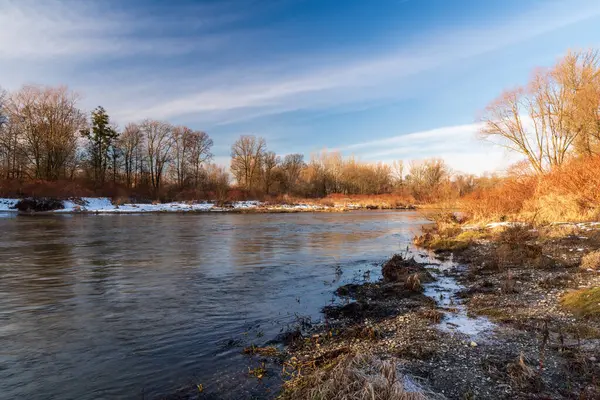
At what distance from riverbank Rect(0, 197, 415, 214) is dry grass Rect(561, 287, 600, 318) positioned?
48.7m

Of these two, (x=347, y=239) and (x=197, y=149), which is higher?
(x=197, y=149)

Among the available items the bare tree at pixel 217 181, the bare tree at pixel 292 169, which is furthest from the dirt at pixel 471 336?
the bare tree at pixel 292 169

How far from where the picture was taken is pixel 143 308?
28.7ft

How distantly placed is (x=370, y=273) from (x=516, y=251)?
588 centimetres

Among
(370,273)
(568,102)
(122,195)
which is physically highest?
(568,102)

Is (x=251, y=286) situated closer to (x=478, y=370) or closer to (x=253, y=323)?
(x=253, y=323)

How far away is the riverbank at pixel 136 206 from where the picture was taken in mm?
44781

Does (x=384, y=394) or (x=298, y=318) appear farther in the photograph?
(x=298, y=318)

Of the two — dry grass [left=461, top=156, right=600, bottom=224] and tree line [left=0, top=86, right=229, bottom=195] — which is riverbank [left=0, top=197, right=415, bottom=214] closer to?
tree line [left=0, top=86, right=229, bottom=195]

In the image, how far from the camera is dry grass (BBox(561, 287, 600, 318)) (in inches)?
257

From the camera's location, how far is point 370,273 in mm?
12883

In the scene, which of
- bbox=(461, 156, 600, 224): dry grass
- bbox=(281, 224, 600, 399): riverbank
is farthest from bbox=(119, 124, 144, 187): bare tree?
bbox=(281, 224, 600, 399): riverbank

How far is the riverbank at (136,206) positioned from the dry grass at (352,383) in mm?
48271

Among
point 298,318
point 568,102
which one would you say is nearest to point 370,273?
point 298,318
